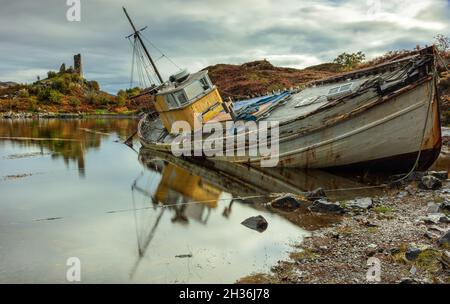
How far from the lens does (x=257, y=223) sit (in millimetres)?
10203

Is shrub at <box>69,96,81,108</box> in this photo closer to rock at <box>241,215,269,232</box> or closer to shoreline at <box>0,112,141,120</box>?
shoreline at <box>0,112,141,120</box>

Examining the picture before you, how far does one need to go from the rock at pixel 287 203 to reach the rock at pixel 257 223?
1645 mm

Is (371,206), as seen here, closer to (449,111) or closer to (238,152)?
(238,152)

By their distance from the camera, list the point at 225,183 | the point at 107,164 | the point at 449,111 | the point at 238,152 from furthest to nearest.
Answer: the point at 449,111
the point at 107,164
the point at 238,152
the point at 225,183

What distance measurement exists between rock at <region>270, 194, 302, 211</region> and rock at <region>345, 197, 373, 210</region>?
158 centimetres

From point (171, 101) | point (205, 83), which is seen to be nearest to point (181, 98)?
point (171, 101)

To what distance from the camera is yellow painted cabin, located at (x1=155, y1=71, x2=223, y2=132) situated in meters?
23.0

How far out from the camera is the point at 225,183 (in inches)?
658

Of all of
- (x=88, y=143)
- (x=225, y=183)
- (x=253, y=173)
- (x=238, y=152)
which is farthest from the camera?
(x=88, y=143)

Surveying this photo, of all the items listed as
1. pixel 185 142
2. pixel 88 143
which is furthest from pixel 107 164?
pixel 88 143

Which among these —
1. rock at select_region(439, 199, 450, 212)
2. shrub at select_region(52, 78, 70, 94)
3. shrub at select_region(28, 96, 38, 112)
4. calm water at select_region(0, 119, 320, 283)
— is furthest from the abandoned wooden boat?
shrub at select_region(52, 78, 70, 94)

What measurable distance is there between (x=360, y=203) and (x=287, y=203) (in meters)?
2.28

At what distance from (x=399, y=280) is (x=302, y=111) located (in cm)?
1183

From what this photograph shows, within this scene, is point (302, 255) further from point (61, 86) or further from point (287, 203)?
point (61, 86)
